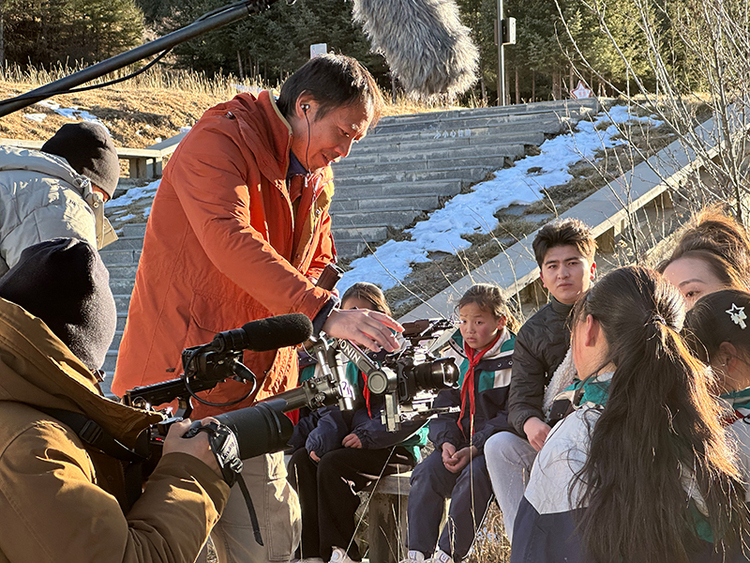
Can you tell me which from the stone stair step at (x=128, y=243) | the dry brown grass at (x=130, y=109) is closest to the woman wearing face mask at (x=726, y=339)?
the stone stair step at (x=128, y=243)

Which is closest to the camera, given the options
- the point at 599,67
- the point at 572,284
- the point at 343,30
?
the point at 572,284

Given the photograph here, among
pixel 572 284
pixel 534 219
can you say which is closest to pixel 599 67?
pixel 534 219

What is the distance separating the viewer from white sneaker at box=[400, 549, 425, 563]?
339cm

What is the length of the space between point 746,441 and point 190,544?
1437 mm

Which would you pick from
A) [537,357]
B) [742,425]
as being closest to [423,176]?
[537,357]

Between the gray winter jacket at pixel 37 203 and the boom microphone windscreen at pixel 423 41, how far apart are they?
523 inches

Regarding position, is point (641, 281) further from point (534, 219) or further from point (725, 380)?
point (534, 219)

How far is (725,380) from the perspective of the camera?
2.27 m

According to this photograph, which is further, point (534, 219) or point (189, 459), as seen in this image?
point (534, 219)

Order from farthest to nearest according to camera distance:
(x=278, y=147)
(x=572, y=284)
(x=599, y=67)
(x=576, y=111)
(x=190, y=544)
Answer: (x=599, y=67), (x=576, y=111), (x=572, y=284), (x=278, y=147), (x=190, y=544)

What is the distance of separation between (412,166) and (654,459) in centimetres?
868

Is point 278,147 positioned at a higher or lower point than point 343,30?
lower

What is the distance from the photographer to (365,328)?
7.00 feet

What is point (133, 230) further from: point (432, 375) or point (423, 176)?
point (432, 375)
